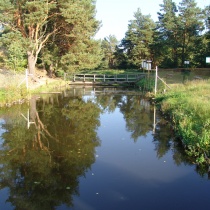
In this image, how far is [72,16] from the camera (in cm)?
3030

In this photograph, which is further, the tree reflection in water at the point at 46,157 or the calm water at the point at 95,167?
the tree reflection in water at the point at 46,157

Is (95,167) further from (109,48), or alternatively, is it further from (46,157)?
(109,48)

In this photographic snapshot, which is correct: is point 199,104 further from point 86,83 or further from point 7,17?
point 86,83

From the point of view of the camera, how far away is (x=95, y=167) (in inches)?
342

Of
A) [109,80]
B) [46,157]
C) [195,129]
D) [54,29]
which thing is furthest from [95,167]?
[109,80]

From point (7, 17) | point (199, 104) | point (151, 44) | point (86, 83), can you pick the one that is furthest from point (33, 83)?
point (151, 44)

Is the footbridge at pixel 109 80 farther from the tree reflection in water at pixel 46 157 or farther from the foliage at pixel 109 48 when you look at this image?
the foliage at pixel 109 48

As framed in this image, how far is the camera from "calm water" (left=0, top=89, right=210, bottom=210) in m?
6.66

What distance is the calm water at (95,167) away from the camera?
21.9 feet

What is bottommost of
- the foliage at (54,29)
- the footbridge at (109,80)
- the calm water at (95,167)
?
the calm water at (95,167)

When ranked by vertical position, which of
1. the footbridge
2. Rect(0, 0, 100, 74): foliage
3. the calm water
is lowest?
the calm water

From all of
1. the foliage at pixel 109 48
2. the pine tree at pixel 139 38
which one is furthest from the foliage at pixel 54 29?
the foliage at pixel 109 48

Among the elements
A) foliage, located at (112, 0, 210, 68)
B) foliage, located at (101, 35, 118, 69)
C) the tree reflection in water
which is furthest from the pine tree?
the tree reflection in water

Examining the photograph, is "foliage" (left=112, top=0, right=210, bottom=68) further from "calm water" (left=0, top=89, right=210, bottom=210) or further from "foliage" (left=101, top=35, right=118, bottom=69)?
"calm water" (left=0, top=89, right=210, bottom=210)
